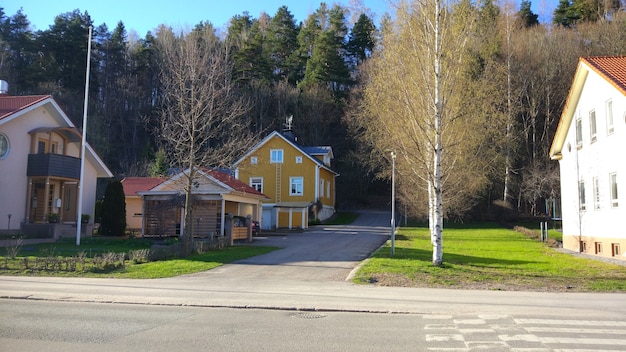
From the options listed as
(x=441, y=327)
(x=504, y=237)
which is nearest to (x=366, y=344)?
(x=441, y=327)

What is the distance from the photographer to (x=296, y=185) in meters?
50.4

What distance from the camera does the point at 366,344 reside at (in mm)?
7199

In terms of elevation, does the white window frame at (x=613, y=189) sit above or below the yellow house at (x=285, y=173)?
below

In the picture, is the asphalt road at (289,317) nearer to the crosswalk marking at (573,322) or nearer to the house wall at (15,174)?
the crosswalk marking at (573,322)

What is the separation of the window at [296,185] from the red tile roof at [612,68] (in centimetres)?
3148

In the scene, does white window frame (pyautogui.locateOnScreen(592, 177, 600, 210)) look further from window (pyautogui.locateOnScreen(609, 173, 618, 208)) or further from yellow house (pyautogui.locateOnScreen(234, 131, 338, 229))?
yellow house (pyautogui.locateOnScreen(234, 131, 338, 229))

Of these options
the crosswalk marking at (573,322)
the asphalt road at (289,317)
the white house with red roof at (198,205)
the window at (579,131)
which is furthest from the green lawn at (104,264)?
the window at (579,131)

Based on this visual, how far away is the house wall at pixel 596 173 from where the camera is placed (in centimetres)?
1983

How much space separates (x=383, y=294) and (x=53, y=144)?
27114 mm

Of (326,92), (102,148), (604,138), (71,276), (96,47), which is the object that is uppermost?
(96,47)

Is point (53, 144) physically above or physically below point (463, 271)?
above

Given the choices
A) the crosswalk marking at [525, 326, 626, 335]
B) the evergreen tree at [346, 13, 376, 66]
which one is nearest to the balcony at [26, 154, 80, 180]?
the crosswalk marking at [525, 326, 626, 335]

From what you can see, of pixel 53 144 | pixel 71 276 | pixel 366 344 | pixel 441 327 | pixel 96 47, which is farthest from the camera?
pixel 96 47

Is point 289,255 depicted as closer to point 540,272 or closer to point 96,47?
point 540,272
